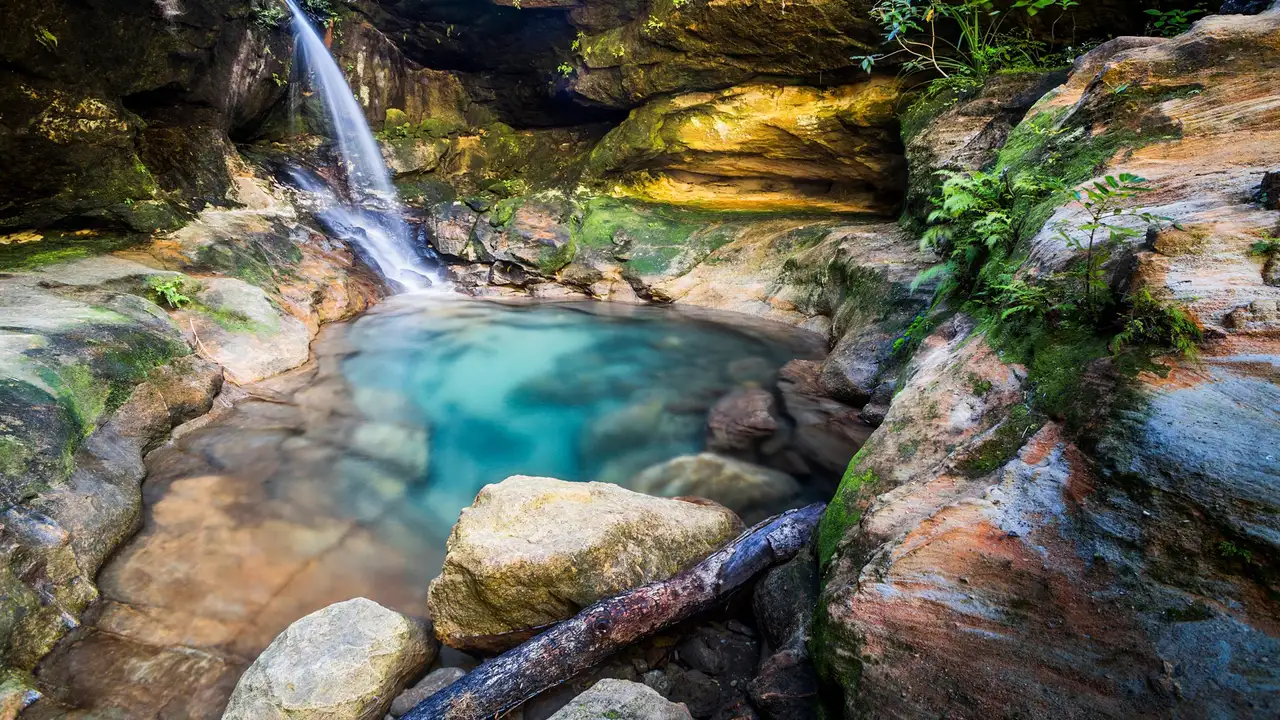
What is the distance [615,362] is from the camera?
7.12m

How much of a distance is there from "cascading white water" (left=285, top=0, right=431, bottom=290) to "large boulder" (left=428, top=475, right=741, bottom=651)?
8.13 m

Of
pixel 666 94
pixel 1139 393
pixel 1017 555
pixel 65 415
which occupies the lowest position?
pixel 65 415

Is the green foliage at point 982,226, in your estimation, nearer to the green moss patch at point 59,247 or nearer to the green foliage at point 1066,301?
the green foliage at point 1066,301

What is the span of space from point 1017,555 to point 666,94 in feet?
34.7

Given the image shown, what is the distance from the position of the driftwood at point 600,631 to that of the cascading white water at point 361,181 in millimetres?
8802

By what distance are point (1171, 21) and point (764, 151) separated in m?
5.50

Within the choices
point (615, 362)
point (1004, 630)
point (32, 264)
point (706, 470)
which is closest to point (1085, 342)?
point (1004, 630)

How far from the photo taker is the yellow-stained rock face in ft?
29.9

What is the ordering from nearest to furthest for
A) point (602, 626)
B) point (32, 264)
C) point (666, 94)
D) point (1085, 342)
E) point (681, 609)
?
point (1085, 342) → point (602, 626) → point (681, 609) → point (32, 264) → point (666, 94)

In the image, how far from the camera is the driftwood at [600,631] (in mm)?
2414

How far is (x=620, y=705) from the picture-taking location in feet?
6.93

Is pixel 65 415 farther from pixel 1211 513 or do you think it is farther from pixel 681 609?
pixel 1211 513

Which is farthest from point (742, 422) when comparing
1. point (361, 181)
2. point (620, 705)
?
point (361, 181)

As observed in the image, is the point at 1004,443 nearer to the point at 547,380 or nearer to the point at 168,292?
the point at 547,380
